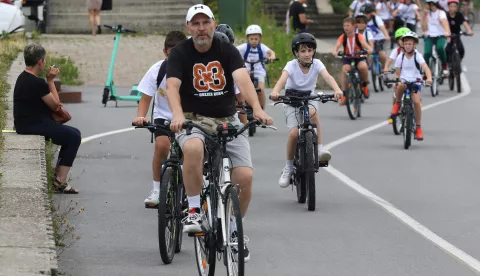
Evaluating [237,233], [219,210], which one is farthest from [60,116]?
[237,233]

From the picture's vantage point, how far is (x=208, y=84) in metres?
8.55

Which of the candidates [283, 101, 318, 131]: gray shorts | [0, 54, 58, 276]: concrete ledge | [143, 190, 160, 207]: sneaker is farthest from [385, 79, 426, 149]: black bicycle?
[143, 190, 160, 207]: sneaker

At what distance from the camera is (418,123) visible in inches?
707

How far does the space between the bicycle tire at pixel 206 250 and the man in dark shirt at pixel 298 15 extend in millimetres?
22733

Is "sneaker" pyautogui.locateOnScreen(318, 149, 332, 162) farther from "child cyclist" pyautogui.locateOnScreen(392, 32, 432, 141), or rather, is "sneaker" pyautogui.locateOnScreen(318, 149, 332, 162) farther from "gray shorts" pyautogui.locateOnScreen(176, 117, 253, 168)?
"child cyclist" pyautogui.locateOnScreen(392, 32, 432, 141)

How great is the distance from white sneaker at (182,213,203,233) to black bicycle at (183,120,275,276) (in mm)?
29

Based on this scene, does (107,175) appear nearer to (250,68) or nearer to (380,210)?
(380,210)

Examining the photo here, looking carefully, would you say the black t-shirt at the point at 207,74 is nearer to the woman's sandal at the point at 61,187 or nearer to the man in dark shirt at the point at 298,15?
the woman's sandal at the point at 61,187

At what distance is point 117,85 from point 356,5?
28.8ft

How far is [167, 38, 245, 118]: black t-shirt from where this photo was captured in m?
8.53

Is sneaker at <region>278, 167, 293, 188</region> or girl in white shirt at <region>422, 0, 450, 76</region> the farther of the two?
girl in white shirt at <region>422, 0, 450, 76</region>

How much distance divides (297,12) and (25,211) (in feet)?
74.8

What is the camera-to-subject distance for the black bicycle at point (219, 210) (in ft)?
25.3

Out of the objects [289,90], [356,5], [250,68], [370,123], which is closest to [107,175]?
[289,90]
